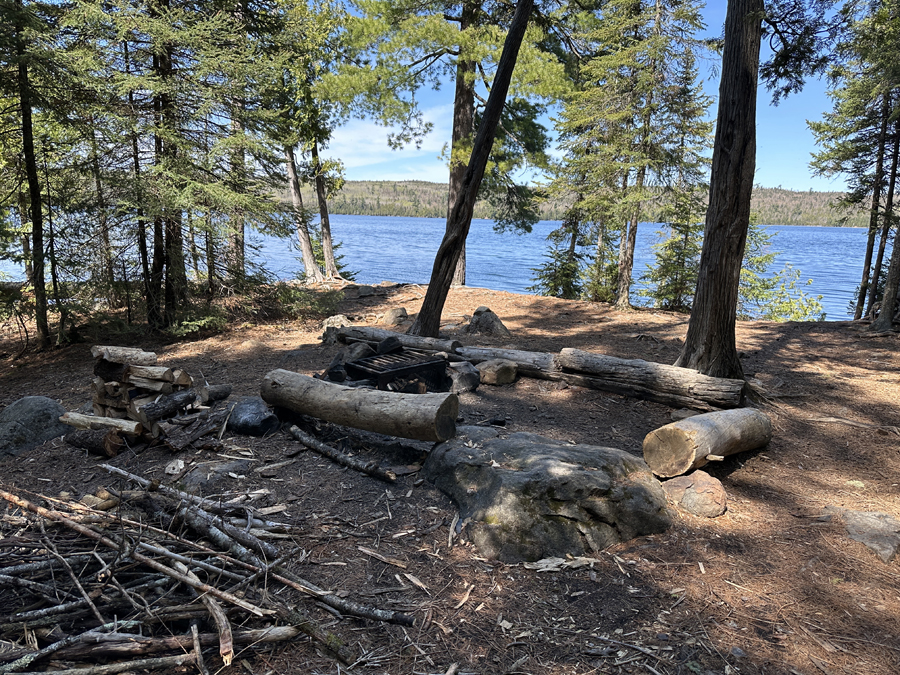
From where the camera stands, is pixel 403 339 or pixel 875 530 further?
pixel 403 339

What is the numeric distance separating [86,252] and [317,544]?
9174 mm

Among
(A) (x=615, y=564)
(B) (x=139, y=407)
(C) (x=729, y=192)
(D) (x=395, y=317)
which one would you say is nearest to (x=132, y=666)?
(A) (x=615, y=564)

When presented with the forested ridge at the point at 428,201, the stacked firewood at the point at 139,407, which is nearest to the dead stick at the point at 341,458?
the stacked firewood at the point at 139,407

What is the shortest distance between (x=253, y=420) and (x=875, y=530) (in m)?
5.38

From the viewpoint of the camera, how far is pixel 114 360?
550cm

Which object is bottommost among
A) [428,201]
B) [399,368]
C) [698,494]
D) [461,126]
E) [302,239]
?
[698,494]

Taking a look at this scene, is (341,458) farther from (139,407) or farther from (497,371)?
(497,371)

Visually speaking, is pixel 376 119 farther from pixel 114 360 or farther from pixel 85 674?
pixel 85 674

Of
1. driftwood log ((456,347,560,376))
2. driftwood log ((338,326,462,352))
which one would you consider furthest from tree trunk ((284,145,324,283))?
driftwood log ((456,347,560,376))

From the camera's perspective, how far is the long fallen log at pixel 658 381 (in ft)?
19.2

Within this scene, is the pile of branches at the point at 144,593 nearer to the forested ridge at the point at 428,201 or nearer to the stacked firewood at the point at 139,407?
the stacked firewood at the point at 139,407

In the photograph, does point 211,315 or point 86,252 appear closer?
point 86,252

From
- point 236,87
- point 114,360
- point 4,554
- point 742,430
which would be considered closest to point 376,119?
point 236,87

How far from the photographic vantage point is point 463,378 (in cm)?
700
